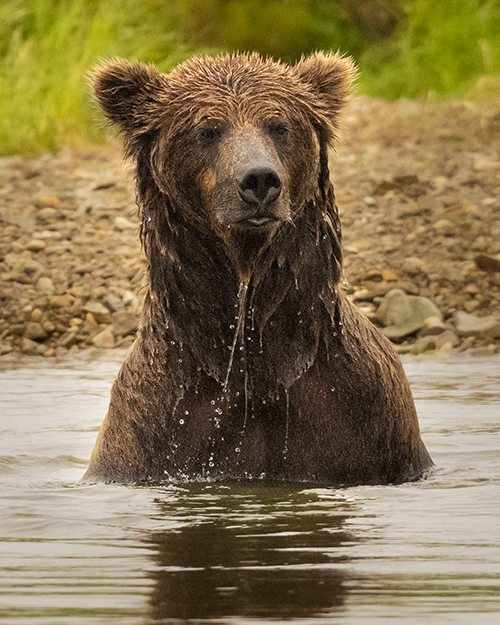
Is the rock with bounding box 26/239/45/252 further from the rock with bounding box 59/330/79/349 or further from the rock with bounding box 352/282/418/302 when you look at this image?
the rock with bounding box 352/282/418/302

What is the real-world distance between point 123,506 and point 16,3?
1100cm

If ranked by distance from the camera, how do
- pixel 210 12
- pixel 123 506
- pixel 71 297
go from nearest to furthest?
pixel 123 506
pixel 71 297
pixel 210 12

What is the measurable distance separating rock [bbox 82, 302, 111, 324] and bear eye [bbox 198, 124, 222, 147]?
542cm

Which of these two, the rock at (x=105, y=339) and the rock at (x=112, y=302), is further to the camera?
the rock at (x=112, y=302)

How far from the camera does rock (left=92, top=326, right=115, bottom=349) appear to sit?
380 inches

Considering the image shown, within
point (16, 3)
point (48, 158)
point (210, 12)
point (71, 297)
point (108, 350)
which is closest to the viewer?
point (108, 350)

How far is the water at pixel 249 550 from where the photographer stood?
291 centimetres

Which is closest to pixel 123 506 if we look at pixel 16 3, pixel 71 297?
pixel 71 297

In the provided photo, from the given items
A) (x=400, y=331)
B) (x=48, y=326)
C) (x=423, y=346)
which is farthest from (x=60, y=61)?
(x=423, y=346)

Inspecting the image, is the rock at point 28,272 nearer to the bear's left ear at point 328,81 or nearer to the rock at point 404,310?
the rock at point 404,310

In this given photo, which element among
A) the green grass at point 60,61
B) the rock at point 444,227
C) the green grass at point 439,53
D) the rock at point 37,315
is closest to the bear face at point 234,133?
the rock at point 37,315

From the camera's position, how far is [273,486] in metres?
4.70

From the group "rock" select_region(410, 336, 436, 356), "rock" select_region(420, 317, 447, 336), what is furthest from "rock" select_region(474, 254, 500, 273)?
"rock" select_region(410, 336, 436, 356)

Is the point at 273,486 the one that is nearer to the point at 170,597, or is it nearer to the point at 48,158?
the point at 170,597
